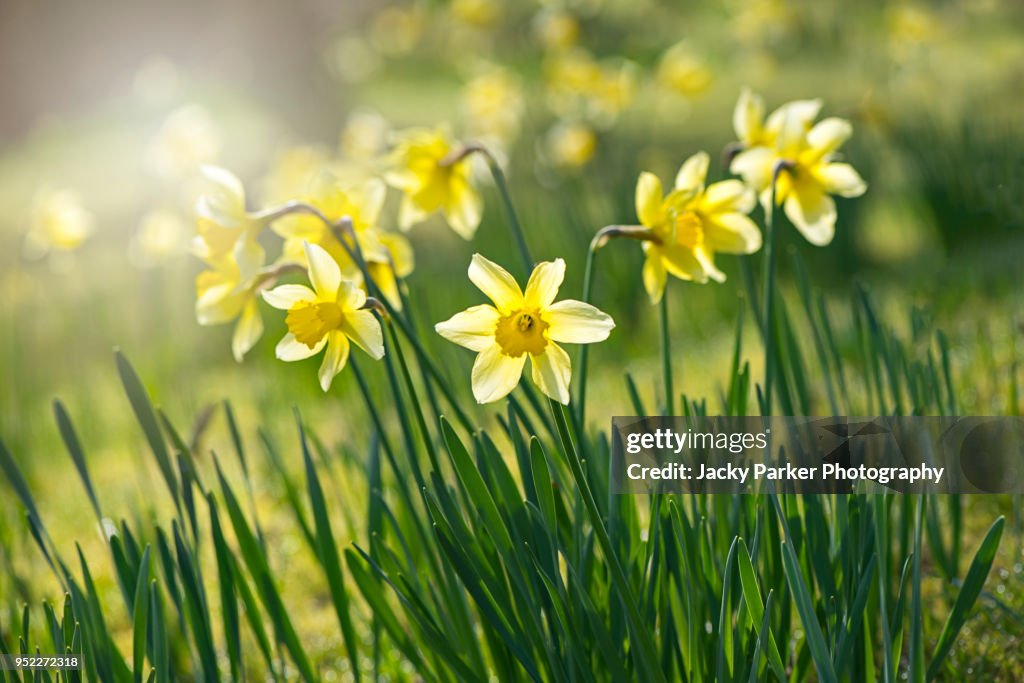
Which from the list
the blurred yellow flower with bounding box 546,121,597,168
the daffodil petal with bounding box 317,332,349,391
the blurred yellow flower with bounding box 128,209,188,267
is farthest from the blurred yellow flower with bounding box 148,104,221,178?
the daffodil petal with bounding box 317,332,349,391

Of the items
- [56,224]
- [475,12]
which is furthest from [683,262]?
[475,12]

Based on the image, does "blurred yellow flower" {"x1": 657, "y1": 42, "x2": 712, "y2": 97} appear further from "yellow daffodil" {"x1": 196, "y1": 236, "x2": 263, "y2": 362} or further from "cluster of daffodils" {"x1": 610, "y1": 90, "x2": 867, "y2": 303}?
"yellow daffodil" {"x1": 196, "y1": 236, "x2": 263, "y2": 362}

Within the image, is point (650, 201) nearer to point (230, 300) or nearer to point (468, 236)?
point (468, 236)

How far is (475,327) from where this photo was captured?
2.84 ft

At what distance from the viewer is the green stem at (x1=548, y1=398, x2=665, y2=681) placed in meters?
0.81

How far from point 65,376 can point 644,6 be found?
7.24 metres

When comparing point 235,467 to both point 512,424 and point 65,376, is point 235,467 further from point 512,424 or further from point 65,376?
point 512,424

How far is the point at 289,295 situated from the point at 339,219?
0.56ft

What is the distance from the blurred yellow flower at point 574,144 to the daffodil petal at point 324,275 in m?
2.91

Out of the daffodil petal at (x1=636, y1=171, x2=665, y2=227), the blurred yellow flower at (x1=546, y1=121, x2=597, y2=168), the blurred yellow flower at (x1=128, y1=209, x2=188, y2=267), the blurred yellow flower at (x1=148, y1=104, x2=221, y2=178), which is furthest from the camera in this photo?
the blurred yellow flower at (x1=546, y1=121, x2=597, y2=168)

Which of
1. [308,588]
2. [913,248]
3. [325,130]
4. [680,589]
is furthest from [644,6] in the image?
[680,589]

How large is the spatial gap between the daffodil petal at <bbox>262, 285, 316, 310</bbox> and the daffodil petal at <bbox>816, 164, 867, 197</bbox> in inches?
28.7

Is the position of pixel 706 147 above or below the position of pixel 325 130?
below

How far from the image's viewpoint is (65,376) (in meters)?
3.80
